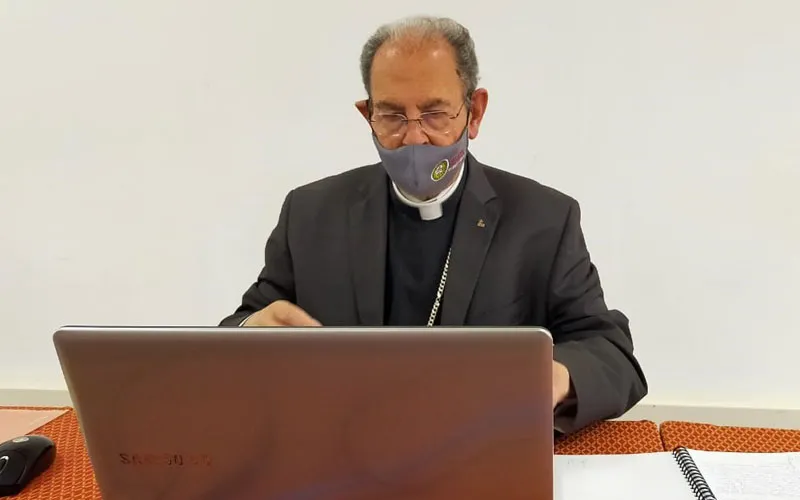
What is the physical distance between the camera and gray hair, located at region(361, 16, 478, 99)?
141 centimetres

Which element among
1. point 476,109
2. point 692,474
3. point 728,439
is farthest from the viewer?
point 476,109

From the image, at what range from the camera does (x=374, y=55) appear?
1419 millimetres

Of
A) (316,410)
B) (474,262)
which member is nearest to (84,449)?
(316,410)

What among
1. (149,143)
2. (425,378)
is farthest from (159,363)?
(149,143)

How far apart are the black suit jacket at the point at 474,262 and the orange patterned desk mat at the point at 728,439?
20 cm

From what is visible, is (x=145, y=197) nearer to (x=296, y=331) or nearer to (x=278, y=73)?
(x=278, y=73)

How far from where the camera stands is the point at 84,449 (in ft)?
3.57

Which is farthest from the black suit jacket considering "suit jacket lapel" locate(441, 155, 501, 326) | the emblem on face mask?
the emblem on face mask

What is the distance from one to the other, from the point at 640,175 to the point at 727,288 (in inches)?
16.5

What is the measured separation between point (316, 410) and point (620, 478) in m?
0.46

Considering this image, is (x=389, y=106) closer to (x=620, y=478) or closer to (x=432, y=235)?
(x=432, y=235)

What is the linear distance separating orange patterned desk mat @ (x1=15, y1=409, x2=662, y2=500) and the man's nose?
1.98 ft

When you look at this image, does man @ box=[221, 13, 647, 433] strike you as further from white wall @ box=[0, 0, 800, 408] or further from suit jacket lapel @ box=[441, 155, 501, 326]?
white wall @ box=[0, 0, 800, 408]

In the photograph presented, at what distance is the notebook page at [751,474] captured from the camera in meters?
0.89
